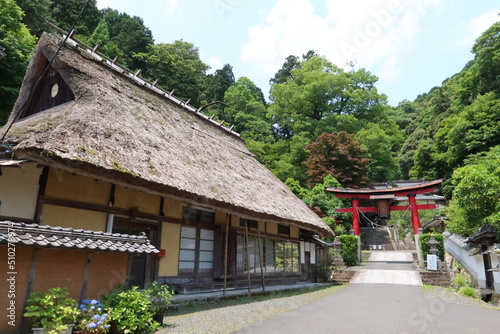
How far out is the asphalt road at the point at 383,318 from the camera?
502 centimetres

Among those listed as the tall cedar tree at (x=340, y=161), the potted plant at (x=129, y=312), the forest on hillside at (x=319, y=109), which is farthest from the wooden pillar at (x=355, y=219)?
the potted plant at (x=129, y=312)

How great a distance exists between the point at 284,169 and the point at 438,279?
16.6 m

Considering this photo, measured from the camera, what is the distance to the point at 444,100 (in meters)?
37.4

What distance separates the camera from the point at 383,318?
233 inches

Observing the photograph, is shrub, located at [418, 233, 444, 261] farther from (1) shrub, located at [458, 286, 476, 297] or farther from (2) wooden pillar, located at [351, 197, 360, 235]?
(1) shrub, located at [458, 286, 476, 297]

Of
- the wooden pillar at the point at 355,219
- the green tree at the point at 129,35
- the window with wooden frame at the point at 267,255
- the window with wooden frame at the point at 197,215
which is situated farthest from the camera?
the green tree at the point at 129,35

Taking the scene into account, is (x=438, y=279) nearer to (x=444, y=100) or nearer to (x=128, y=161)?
(x=128, y=161)

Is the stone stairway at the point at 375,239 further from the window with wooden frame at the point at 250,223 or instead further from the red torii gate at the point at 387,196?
the window with wooden frame at the point at 250,223

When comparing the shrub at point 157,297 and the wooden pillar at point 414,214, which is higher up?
the wooden pillar at point 414,214

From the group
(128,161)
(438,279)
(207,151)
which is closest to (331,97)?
(438,279)

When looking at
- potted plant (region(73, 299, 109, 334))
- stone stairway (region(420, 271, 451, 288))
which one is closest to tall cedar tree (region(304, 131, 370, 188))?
stone stairway (region(420, 271, 451, 288))

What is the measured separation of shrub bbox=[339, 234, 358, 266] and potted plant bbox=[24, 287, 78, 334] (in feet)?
47.8

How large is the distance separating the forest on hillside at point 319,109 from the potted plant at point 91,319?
15.7 metres

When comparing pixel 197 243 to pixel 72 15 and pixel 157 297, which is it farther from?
pixel 72 15
